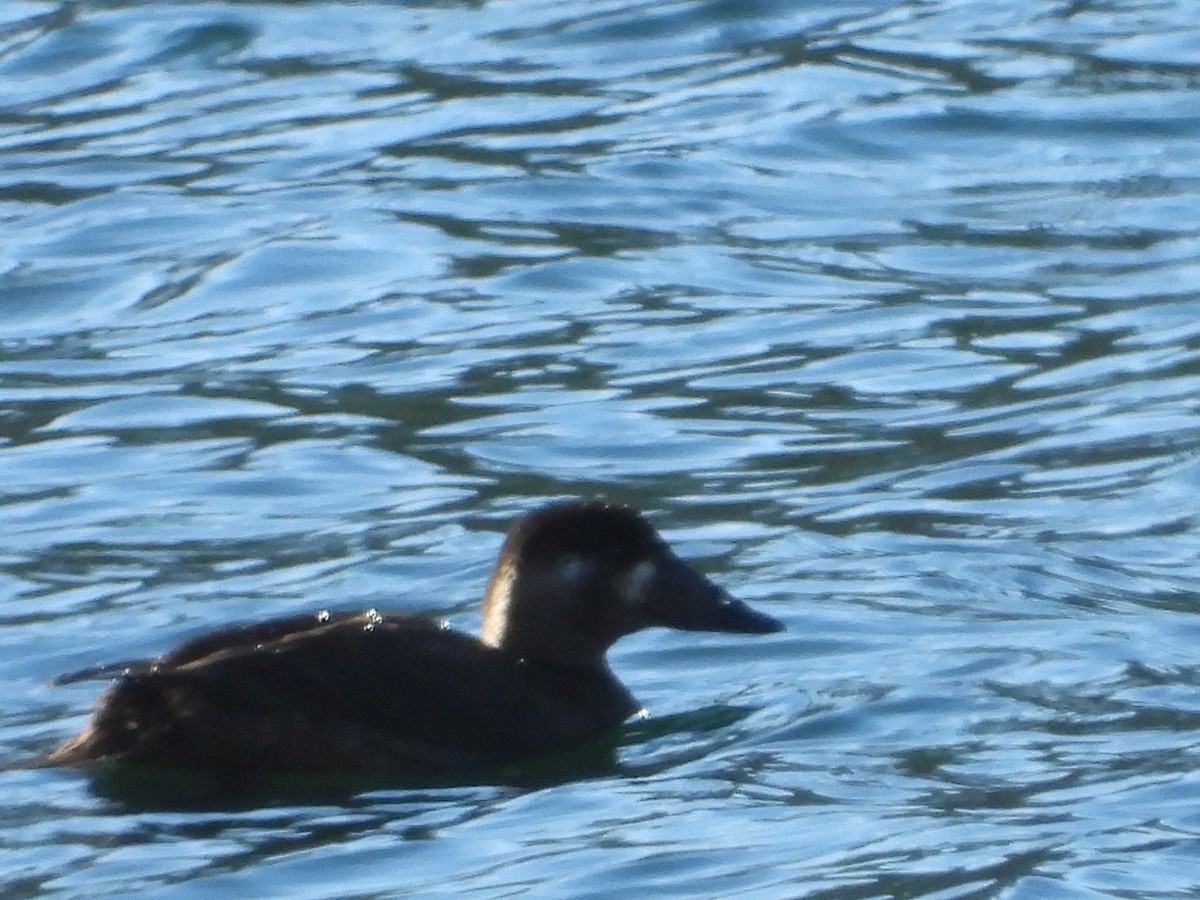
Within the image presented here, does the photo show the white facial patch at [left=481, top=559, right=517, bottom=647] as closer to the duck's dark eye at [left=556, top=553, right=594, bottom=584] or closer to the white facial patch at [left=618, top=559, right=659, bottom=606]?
the duck's dark eye at [left=556, top=553, right=594, bottom=584]

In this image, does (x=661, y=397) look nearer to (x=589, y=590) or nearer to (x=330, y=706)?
(x=589, y=590)

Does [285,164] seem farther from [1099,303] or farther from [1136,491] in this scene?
[1136,491]

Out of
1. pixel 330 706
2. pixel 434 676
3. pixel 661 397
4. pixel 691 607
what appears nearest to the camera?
pixel 330 706

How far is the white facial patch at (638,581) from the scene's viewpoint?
26.6ft

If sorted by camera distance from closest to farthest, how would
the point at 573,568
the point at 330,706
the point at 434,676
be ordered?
the point at 330,706 < the point at 434,676 < the point at 573,568

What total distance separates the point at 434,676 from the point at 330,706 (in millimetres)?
296

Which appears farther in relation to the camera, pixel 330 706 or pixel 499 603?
pixel 499 603

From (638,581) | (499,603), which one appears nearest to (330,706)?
(499,603)

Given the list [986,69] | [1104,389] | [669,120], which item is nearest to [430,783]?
[1104,389]

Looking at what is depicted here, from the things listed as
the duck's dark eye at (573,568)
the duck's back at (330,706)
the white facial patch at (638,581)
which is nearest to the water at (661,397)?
the duck's back at (330,706)

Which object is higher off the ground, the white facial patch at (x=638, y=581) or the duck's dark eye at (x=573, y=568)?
the duck's dark eye at (x=573, y=568)

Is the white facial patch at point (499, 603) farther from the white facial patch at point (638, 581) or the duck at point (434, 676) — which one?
the white facial patch at point (638, 581)

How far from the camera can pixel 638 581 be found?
8125mm

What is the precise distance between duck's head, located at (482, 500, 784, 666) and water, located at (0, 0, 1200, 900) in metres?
0.24
